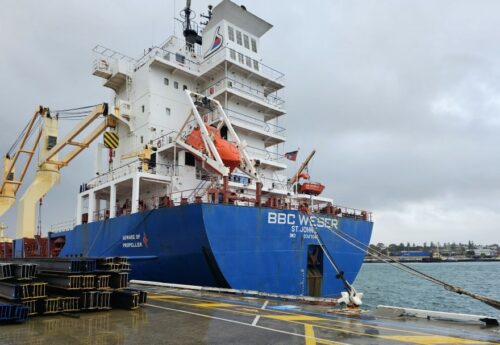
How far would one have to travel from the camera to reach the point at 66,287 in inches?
371

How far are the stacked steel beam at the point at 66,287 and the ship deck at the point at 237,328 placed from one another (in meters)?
0.30

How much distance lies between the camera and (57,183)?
28281 millimetres

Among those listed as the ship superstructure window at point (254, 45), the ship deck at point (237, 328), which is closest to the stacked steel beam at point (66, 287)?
the ship deck at point (237, 328)

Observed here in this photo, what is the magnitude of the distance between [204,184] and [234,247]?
4.92 metres

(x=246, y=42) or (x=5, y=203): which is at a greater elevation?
(x=246, y=42)

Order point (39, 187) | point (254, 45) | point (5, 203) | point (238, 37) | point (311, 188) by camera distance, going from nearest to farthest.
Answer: point (311, 188)
point (238, 37)
point (254, 45)
point (39, 187)
point (5, 203)

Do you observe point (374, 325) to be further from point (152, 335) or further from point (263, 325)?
point (152, 335)

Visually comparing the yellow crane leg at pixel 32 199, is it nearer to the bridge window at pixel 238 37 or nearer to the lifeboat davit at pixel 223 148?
the lifeboat davit at pixel 223 148

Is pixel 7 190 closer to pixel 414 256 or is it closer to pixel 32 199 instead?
pixel 32 199

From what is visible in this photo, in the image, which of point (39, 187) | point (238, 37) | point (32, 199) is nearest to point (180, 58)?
point (238, 37)

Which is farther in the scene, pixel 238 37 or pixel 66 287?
pixel 238 37

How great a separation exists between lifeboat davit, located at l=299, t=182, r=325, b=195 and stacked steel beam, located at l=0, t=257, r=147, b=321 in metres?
11.4

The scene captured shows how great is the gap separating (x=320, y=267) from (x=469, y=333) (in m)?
9.45

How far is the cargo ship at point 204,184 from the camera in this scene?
15.1 metres
